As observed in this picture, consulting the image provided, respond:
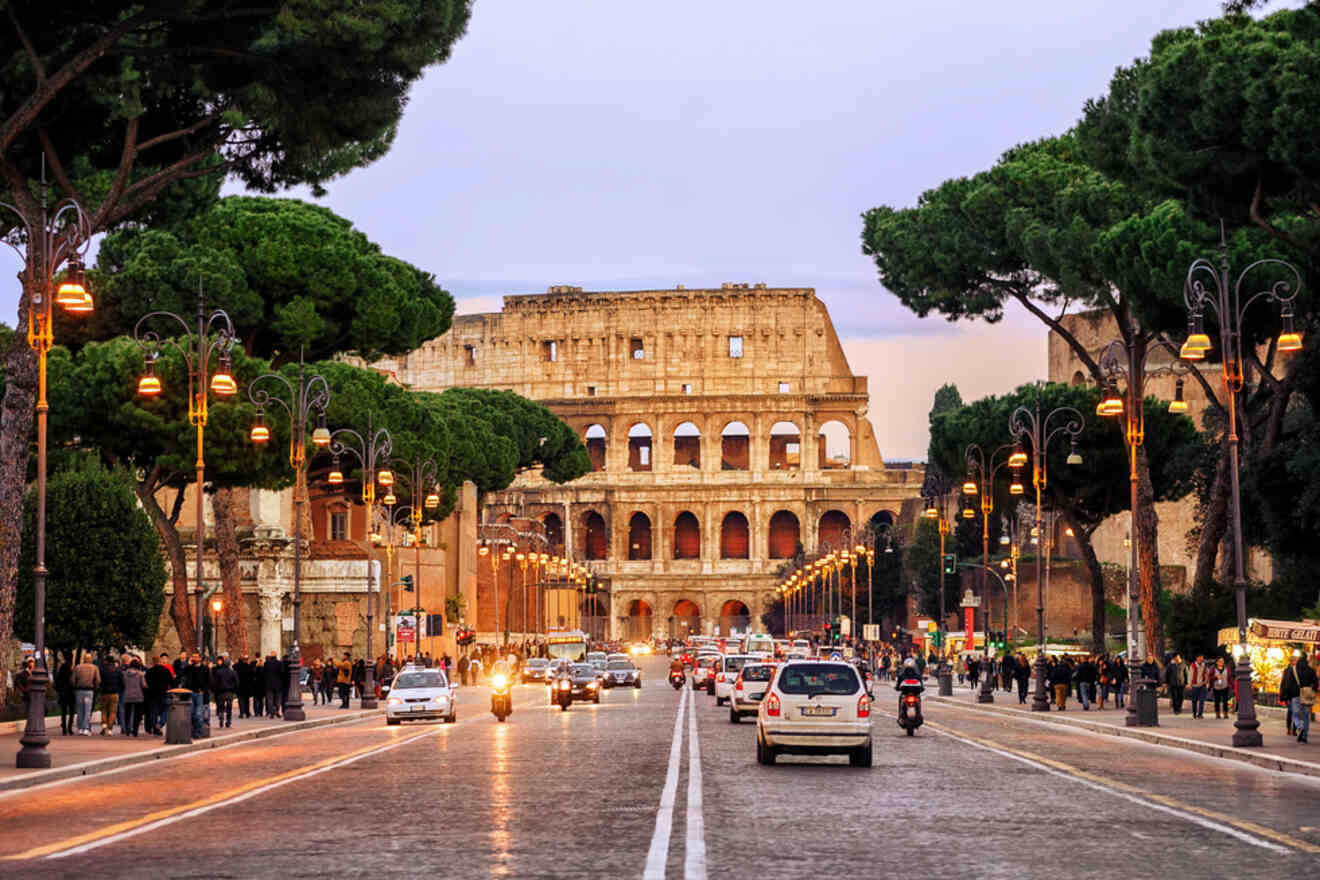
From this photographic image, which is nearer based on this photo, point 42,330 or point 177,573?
point 42,330

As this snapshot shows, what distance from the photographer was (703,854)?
1230cm

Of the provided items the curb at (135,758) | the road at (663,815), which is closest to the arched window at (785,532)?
the curb at (135,758)

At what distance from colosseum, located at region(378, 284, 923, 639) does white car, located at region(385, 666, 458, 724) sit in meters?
108

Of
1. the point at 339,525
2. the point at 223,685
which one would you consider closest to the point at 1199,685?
the point at 223,685

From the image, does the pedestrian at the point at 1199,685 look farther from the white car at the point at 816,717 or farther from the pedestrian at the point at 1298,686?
the white car at the point at 816,717

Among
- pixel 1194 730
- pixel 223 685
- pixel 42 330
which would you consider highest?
pixel 42 330

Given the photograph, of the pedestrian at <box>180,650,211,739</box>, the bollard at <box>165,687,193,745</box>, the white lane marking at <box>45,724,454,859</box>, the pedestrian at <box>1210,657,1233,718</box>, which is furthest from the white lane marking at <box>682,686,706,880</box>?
the pedestrian at <box>1210,657,1233,718</box>

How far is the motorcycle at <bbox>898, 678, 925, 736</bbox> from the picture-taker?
31422 millimetres

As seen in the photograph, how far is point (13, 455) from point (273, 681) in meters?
9.75

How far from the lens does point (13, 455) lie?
106 feet

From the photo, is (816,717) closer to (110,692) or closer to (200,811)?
(200,811)

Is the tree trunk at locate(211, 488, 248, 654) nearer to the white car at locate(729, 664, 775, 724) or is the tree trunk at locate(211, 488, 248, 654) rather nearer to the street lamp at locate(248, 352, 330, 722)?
the street lamp at locate(248, 352, 330, 722)

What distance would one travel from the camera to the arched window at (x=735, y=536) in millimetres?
154375

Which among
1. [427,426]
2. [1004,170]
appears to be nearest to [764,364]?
[427,426]
